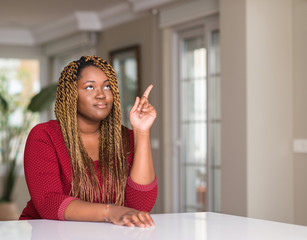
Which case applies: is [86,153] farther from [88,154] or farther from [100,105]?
[100,105]

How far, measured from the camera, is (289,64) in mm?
4242

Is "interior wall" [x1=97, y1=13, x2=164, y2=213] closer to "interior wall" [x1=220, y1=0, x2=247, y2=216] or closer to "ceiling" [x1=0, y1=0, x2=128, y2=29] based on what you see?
"ceiling" [x1=0, y1=0, x2=128, y2=29]

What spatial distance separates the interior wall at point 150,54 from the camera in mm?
5426

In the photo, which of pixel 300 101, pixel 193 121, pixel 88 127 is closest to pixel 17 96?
pixel 193 121

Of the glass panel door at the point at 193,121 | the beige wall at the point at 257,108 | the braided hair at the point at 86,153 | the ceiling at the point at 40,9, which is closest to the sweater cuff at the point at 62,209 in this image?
the braided hair at the point at 86,153

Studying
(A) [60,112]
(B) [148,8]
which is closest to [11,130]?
(B) [148,8]

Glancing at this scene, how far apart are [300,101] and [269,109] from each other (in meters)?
0.28

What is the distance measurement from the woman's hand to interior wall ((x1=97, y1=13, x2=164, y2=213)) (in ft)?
12.6

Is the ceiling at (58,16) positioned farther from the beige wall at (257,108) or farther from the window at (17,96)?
the beige wall at (257,108)

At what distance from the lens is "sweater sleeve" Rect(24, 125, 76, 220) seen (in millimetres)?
1667

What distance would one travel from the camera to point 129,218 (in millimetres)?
1508

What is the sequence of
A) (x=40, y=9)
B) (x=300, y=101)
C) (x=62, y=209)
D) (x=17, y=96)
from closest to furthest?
1. (x=62, y=209)
2. (x=300, y=101)
3. (x=40, y=9)
4. (x=17, y=96)

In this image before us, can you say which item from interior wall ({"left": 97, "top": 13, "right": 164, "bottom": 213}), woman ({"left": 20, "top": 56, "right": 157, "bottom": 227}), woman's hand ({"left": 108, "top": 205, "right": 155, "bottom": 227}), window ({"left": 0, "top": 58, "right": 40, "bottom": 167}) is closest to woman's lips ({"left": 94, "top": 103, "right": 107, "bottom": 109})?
woman ({"left": 20, "top": 56, "right": 157, "bottom": 227})

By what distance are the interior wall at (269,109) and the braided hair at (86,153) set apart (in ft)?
7.51
